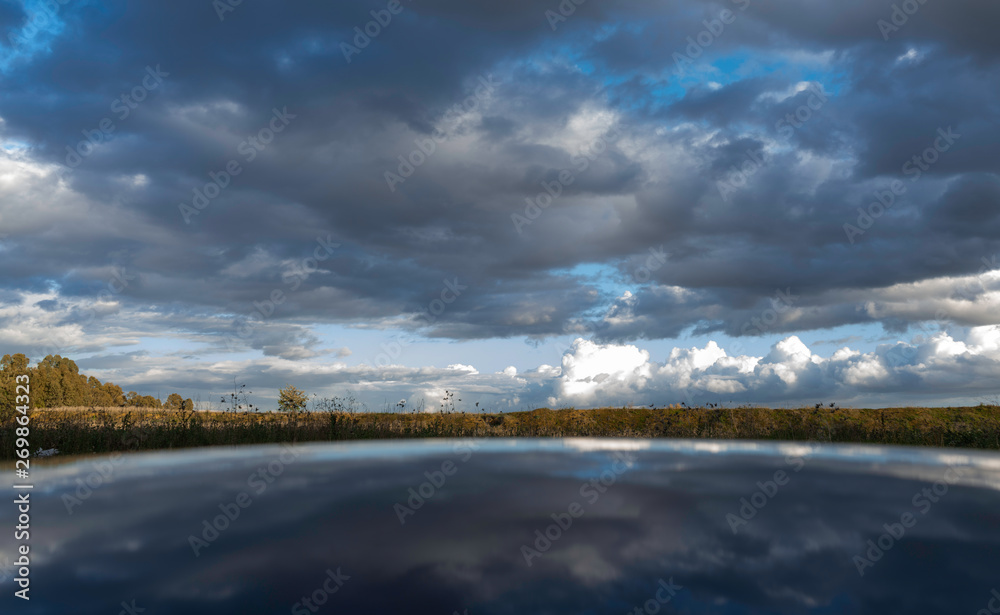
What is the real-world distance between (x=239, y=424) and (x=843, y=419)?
29.6 m

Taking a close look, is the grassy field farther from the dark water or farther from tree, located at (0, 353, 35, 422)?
tree, located at (0, 353, 35, 422)

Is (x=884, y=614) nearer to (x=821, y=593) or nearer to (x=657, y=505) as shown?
(x=821, y=593)

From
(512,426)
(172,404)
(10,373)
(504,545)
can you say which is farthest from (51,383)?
(504,545)

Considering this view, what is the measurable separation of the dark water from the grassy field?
8490 mm

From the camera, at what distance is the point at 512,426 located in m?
28.6

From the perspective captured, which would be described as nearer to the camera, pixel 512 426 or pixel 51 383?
pixel 512 426

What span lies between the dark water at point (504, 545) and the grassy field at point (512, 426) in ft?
27.9

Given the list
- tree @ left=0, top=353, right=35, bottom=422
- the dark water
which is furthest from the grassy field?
tree @ left=0, top=353, right=35, bottom=422

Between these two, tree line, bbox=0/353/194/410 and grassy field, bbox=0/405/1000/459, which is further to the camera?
tree line, bbox=0/353/194/410

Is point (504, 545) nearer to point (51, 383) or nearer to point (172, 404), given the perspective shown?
point (172, 404)

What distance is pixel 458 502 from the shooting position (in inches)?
260

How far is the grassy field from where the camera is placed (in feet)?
52.8

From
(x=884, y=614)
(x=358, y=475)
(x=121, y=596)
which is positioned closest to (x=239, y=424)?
(x=358, y=475)

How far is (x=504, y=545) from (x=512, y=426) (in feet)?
79.4
